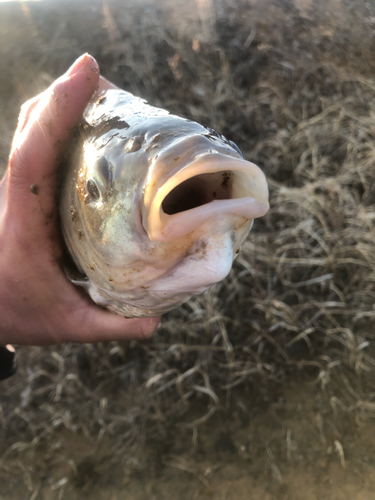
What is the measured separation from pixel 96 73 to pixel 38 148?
0.72 feet

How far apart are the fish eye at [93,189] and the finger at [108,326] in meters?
0.51

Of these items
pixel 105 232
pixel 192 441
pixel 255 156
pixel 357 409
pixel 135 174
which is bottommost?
pixel 192 441

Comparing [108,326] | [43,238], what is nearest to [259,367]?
[108,326]

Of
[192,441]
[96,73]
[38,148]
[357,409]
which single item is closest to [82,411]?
[192,441]

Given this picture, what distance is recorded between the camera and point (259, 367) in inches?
70.0

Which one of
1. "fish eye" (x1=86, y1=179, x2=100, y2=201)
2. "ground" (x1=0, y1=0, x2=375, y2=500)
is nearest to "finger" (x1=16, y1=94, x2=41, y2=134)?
"fish eye" (x1=86, y1=179, x2=100, y2=201)

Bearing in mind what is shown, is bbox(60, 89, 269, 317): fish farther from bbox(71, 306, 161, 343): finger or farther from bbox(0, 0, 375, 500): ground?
bbox(0, 0, 375, 500): ground

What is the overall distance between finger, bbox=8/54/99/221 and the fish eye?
0.22m

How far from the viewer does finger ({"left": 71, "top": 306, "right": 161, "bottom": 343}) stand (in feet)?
3.67

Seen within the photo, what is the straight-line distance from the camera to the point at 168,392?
→ 6.07ft

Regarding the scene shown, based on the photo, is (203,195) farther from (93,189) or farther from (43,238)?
(43,238)

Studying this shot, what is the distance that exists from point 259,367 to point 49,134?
142 cm

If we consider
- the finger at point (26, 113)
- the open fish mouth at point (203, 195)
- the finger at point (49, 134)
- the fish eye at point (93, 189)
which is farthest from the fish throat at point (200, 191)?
the finger at point (26, 113)

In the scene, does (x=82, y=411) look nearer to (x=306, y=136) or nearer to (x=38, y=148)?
(x=38, y=148)
